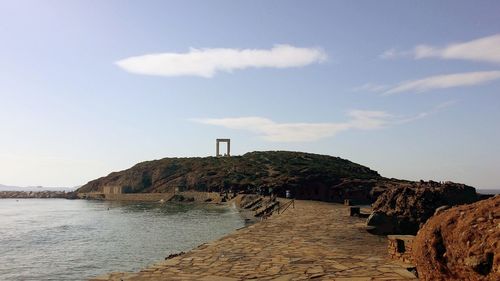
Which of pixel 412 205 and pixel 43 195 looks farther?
pixel 43 195

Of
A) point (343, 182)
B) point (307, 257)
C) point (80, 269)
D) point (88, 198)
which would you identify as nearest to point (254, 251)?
point (307, 257)

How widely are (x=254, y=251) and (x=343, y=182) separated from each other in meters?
52.5

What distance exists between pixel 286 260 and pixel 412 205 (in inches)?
256

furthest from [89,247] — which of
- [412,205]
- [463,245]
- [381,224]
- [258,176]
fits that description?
[258,176]

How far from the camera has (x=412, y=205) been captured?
14742 millimetres

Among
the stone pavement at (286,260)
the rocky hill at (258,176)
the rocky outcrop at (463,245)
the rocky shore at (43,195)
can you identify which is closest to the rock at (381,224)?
the stone pavement at (286,260)

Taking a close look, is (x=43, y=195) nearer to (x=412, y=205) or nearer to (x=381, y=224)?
(x=381, y=224)

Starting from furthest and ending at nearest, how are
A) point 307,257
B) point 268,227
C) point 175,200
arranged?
point 175,200
point 268,227
point 307,257

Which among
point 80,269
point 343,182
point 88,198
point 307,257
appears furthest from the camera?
point 88,198

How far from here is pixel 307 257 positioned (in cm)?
1052

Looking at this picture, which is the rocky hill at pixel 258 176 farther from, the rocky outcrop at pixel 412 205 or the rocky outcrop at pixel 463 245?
the rocky outcrop at pixel 463 245

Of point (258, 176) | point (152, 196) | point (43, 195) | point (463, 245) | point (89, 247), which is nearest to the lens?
point (463, 245)

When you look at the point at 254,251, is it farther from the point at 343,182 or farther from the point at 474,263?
the point at 343,182

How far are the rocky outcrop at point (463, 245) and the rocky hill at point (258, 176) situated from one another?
4122cm
